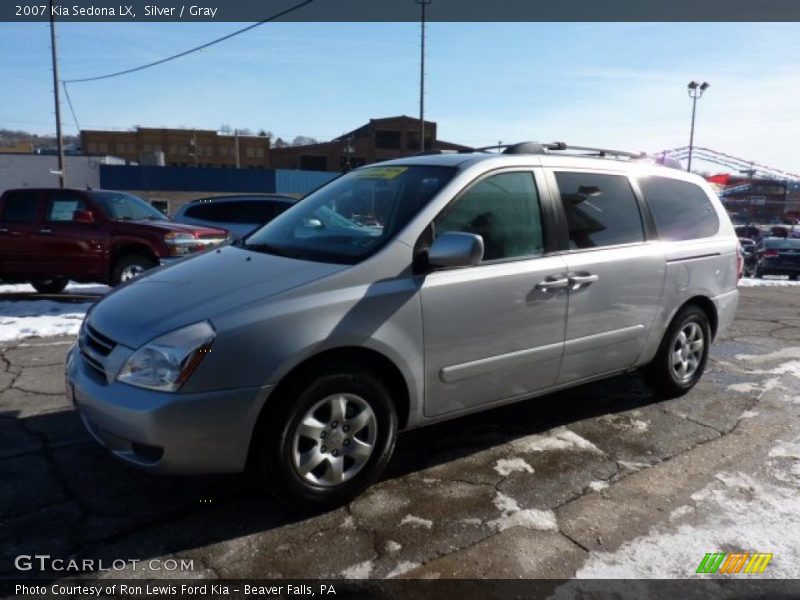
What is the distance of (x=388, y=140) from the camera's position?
66.4 m

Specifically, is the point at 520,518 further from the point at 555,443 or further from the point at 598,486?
the point at 555,443

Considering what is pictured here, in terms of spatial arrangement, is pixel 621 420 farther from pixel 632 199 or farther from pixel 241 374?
pixel 241 374

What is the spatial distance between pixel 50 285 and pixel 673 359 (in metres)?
9.16

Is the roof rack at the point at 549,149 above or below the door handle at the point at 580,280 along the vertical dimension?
above

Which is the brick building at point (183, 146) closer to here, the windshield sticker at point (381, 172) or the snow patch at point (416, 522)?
the windshield sticker at point (381, 172)

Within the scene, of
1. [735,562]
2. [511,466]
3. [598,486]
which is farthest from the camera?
[511,466]

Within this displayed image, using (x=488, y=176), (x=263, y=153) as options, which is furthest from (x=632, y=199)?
(x=263, y=153)

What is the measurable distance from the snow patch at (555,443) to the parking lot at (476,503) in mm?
16

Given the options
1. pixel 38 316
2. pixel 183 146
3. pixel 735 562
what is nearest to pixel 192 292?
→ pixel 735 562

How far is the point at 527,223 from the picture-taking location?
3602mm

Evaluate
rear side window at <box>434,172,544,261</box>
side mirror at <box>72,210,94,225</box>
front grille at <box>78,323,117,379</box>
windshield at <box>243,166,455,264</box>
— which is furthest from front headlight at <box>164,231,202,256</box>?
rear side window at <box>434,172,544,261</box>

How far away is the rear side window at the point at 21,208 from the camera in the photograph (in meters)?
8.97

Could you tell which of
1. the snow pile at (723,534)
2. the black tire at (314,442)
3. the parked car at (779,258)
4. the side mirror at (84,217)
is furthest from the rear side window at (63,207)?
the parked car at (779,258)

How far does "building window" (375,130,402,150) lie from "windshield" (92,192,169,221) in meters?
58.1
